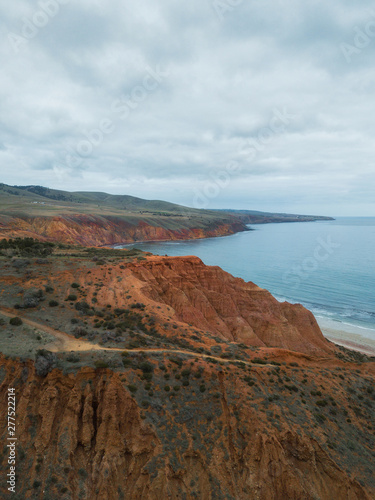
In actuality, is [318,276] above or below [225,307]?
below

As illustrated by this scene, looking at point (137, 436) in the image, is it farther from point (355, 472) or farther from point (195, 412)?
point (355, 472)

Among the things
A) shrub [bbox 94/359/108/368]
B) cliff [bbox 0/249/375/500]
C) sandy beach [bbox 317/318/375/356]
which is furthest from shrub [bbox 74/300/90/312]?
sandy beach [bbox 317/318/375/356]

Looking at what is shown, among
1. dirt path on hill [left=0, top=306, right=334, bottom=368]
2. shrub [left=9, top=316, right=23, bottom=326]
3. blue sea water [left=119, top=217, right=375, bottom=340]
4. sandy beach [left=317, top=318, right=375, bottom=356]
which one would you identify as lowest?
sandy beach [left=317, top=318, right=375, bottom=356]

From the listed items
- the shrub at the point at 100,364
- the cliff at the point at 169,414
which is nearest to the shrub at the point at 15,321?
the cliff at the point at 169,414

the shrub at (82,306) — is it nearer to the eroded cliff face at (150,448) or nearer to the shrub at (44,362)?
the shrub at (44,362)

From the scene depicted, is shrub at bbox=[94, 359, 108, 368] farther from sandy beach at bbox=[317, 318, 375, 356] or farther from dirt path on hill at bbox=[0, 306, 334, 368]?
sandy beach at bbox=[317, 318, 375, 356]

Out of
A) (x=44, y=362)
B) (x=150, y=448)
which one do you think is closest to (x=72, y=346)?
(x=44, y=362)

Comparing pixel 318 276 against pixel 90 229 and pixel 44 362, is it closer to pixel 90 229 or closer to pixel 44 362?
pixel 44 362
